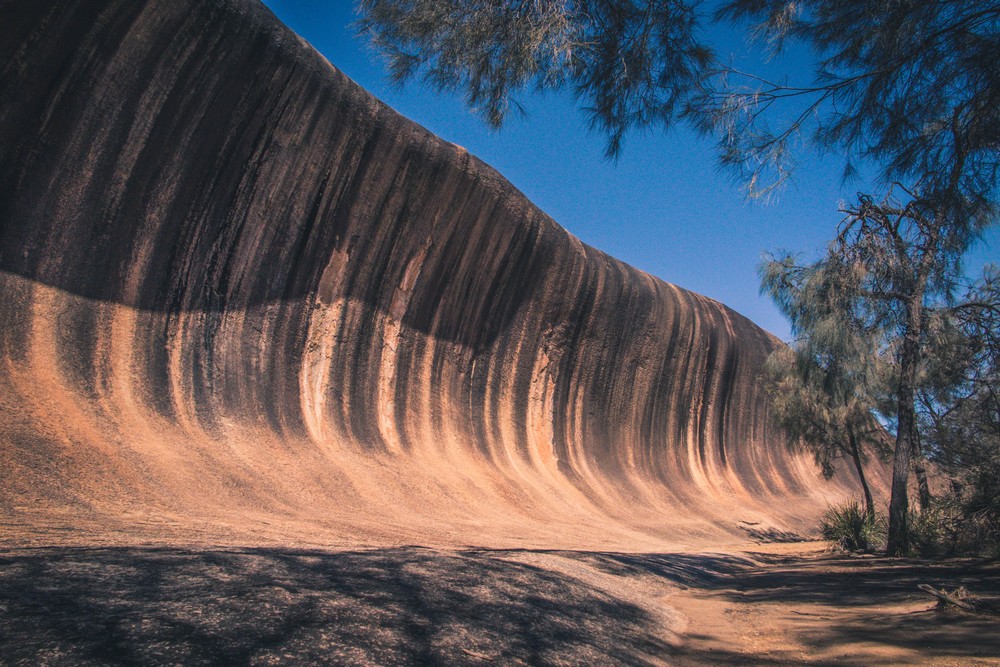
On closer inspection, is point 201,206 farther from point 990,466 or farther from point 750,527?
point 750,527

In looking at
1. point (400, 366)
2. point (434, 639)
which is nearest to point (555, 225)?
point (400, 366)

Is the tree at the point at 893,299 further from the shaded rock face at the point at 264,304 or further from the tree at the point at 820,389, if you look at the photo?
the shaded rock face at the point at 264,304

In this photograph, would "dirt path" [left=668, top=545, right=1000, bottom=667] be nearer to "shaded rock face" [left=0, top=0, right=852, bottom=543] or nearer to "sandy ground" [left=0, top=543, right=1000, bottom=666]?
"sandy ground" [left=0, top=543, right=1000, bottom=666]

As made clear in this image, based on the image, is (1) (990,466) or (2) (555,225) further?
(2) (555,225)

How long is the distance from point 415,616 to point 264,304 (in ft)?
28.3

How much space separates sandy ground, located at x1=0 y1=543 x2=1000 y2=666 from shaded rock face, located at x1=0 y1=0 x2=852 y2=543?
2.35 metres

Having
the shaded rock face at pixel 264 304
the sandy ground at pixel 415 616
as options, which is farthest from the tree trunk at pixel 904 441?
the shaded rock face at pixel 264 304

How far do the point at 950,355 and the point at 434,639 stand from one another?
326 inches

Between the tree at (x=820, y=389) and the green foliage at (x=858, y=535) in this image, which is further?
the tree at (x=820, y=389)

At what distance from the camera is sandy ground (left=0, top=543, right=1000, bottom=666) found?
2.53m

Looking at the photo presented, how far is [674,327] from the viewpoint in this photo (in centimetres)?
2022

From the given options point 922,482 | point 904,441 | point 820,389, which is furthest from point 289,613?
point 820,389

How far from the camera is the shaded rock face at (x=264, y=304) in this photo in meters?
7.96

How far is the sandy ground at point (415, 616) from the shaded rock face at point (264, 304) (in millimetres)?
2349
